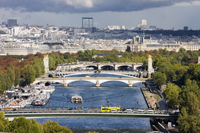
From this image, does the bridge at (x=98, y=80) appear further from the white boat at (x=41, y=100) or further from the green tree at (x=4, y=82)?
the white boat at (x=41, y=100)

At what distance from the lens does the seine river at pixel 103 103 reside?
23.4 metres

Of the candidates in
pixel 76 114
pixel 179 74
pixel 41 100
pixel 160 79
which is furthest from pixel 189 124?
pixel 179 74

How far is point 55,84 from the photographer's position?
42406mm

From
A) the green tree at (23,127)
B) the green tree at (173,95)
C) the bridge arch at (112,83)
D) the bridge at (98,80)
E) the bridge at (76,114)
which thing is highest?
the green tree at (23,127)

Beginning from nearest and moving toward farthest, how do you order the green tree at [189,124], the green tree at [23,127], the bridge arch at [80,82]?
the green tree at [23,127] < the green tree at [189,124] < the bridge arch at [80,82]

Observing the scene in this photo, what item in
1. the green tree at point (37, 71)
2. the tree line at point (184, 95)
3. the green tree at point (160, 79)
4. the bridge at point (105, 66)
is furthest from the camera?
the bridge at point (105, 66)

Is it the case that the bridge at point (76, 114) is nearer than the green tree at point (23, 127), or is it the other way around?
the green tree at point (23, 127)

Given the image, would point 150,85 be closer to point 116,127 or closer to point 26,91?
point 26,91

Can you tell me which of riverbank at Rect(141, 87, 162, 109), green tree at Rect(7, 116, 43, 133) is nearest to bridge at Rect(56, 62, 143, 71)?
riverbank at Rect(141, 87, 162, 109)

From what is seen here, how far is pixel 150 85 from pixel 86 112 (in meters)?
17.4

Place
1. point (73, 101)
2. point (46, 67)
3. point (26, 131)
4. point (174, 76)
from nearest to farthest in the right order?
point (26, 131)
point (73, 101)
point (174, 76)
point (46, 67)

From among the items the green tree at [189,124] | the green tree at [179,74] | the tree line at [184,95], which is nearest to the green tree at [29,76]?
the tree line at [184,95]

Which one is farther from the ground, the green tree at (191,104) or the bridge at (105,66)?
the green tree at (191,104)

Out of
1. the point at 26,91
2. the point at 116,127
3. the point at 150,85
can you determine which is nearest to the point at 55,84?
the point at 26,91
